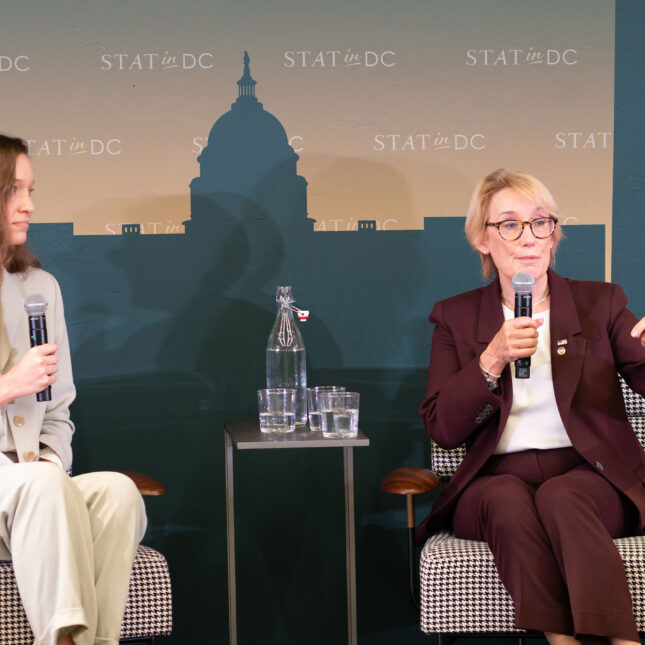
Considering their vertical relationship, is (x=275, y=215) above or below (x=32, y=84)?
below

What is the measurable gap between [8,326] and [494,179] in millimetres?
1530

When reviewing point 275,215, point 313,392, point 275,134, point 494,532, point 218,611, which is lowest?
point 218,611

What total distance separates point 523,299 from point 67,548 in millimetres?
1273

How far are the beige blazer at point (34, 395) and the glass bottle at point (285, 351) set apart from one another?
671mm

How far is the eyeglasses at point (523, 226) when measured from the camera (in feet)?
8.96

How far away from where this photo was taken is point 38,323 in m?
2.24

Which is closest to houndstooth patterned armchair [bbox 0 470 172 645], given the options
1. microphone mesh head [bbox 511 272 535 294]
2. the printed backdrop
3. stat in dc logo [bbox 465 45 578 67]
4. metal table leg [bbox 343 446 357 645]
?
metal table leg [bbox 343 446 357 645]

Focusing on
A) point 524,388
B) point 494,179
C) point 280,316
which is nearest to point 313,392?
point 280,316

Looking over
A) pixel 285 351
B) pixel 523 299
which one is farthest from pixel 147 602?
pixel 523 299

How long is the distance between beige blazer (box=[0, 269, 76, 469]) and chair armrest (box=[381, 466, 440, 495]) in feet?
3.13

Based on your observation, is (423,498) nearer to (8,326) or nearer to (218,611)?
(218,611)

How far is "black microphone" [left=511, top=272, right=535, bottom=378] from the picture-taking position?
2311 millimetres

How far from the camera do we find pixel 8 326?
2643mm

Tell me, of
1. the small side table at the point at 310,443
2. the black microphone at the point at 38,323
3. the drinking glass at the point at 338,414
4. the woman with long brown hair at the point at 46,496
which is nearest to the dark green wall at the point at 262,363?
the small side table at the point at 310,443
